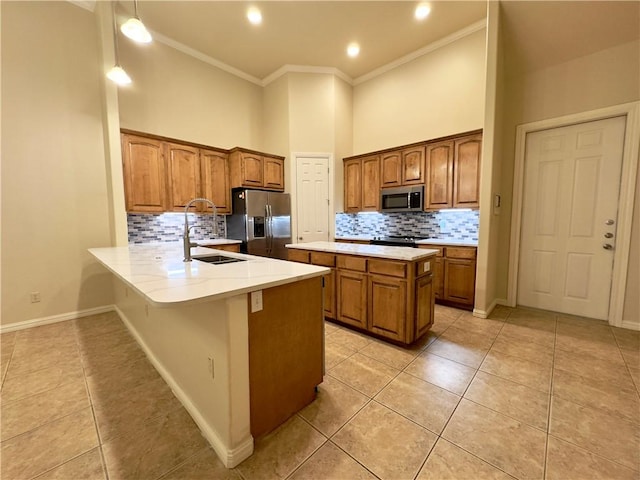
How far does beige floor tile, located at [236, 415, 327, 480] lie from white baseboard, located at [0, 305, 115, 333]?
3255 millimetres

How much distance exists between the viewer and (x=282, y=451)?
4.48ft

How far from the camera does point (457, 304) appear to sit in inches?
136

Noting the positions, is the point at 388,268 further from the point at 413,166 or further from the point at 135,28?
the point at 135,28

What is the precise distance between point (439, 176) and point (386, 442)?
136 inches

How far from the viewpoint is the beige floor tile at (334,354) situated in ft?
7.18

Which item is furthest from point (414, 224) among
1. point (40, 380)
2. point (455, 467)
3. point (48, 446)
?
point (40, 380)

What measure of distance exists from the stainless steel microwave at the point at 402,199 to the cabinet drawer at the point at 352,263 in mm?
1929

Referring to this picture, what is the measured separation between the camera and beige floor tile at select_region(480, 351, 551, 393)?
6.25 ft


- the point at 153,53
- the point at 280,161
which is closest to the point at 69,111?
the point at 153,53

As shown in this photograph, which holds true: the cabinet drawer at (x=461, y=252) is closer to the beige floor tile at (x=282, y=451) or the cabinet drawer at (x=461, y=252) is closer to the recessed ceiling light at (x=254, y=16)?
the beige floor tile at (x=282, y=451)

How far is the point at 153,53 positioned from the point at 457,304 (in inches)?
220

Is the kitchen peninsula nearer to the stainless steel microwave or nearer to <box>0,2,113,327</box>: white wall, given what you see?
<box>0,2,113,327</box>: white wall

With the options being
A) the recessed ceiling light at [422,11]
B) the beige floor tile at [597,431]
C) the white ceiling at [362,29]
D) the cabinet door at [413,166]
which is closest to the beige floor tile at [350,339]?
the beige floor tile at [597,431]

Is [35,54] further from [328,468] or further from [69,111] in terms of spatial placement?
[328,468]
